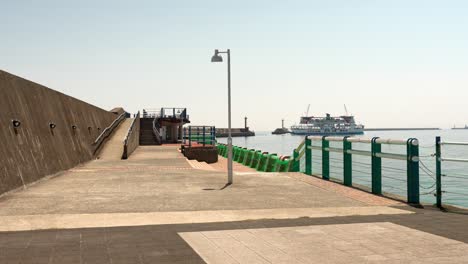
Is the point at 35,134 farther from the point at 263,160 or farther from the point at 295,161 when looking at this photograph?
the point at 263,160

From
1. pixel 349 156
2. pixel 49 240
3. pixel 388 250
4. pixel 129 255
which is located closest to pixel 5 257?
pixel 49 240

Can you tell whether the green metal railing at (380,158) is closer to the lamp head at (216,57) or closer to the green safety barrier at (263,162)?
the lamp head at (216,57)

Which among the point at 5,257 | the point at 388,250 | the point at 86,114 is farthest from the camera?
the point at 86,114

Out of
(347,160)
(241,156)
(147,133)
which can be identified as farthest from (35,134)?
(147,133)

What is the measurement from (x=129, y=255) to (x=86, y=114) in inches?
842

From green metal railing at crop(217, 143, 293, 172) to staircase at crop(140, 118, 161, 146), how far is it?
7.32m

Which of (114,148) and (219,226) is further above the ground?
(114,148)

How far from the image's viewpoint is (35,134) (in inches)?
576

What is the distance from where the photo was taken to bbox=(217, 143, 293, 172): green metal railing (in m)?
24.0

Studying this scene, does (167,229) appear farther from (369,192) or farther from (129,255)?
(369,192)

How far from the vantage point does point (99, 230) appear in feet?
24.2

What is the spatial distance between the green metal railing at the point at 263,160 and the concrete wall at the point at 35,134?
10.3 meters

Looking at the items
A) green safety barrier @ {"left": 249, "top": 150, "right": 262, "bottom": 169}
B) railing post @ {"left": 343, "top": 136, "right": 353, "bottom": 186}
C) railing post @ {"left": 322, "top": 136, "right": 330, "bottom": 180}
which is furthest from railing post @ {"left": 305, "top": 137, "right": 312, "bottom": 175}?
green safety barrier @ {"left": 249, "top": 150, "right": 262, "bottom": 169}

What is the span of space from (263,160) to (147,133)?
64.6ft
